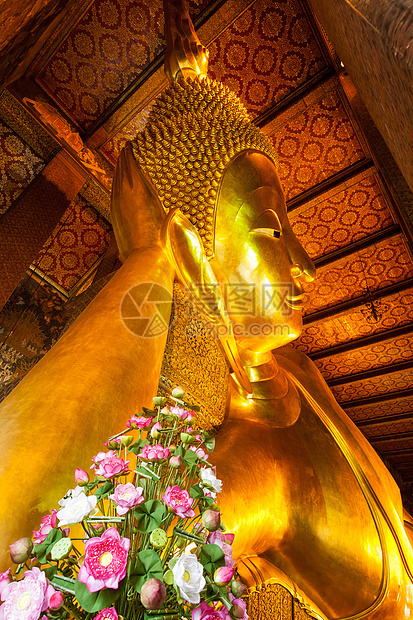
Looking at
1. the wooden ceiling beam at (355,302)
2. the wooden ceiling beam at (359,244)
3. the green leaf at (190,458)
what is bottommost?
the wooden ceiling beam at (355,302)

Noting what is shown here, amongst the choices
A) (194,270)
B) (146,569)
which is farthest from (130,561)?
(194,270)

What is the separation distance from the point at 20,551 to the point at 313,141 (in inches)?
109

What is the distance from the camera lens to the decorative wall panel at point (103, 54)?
213cm

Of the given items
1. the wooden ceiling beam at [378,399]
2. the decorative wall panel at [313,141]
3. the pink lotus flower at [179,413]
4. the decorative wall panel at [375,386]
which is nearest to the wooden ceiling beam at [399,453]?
the wooden ceiling beam at [378,399]

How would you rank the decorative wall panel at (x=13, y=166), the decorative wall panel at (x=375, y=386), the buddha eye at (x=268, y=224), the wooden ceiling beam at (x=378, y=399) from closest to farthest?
1. the buddha eye at (x=268, y=224)
2. the decorative wall panel at (x=13, y=166)
3. the decorative wall panel at (x=375, y=386)
4. the wooden ceiling beam at (x=378, y=399)

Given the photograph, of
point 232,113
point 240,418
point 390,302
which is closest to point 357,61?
point 232,113

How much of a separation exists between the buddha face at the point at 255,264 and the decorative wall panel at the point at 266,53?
1.14 metres

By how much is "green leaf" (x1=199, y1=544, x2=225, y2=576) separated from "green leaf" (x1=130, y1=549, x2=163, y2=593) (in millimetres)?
54

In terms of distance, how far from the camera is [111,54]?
7.43 feet

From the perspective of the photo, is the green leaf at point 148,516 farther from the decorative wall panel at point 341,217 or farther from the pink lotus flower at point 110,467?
the decorative wall panel at point 341,217

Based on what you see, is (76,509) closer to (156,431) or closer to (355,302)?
(156,431)

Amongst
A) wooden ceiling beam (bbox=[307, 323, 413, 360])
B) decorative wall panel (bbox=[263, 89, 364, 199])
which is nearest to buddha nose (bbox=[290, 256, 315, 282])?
decorative wall panel (bbox=[263, 89, 364, 199])

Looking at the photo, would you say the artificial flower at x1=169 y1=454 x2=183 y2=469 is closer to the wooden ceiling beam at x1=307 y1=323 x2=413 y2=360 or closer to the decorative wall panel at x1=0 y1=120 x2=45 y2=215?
the decorative wall panel at x1=0 y1=120 x2=45 y2=215

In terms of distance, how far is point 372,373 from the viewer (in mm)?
4395
